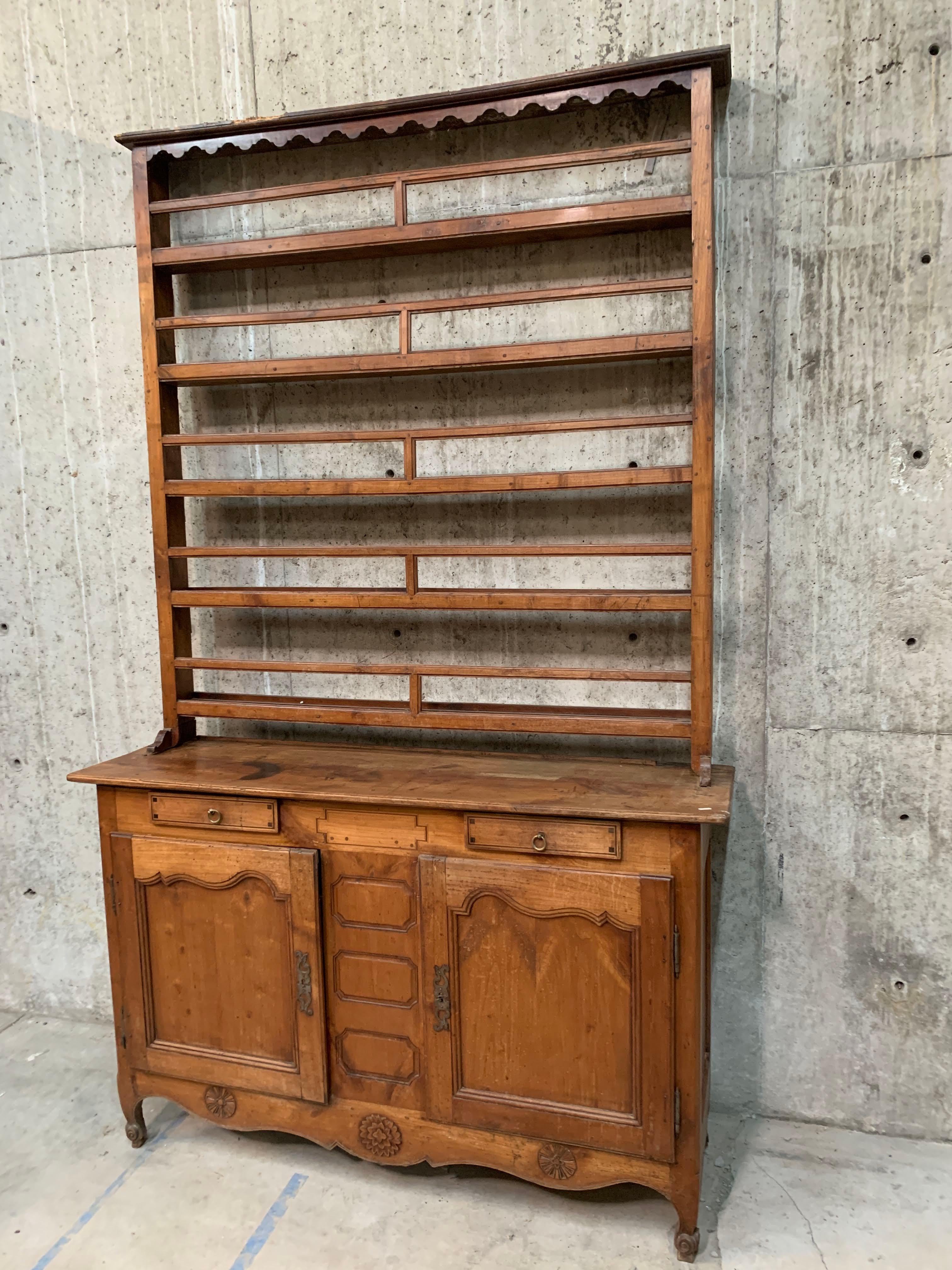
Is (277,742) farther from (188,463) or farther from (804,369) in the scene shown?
(804,369)

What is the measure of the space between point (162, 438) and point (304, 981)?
1.64m

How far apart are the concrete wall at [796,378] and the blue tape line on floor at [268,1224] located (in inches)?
50.2

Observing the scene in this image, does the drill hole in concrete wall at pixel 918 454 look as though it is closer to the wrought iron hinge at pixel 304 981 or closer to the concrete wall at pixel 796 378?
the concrete wall at pixel 796 378

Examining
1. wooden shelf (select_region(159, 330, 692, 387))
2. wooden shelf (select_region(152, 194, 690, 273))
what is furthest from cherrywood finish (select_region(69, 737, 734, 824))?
wooden shelf (select_region(152, 194, 690, 273))

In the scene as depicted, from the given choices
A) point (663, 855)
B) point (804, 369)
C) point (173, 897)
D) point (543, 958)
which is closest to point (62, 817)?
point (173, 897)

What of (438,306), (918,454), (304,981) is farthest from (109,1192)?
(918,454)

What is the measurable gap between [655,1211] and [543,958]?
0.78 meters

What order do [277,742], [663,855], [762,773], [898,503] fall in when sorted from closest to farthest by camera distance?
[663,855] < [898,503] < [762,773] < [277,742]

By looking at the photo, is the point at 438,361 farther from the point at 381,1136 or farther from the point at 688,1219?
the point at 688,1219

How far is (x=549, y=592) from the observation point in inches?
95.3

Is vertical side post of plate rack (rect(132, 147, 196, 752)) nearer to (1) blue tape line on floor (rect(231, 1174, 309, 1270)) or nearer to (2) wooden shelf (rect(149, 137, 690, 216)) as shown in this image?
(2) wooden shelf (rect(149, 137, 690, 216))

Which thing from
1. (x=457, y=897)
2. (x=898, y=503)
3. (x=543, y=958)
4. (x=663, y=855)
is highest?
(x=898, y=503)

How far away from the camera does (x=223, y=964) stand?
2.43m

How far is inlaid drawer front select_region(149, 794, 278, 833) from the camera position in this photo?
2.34 metres
